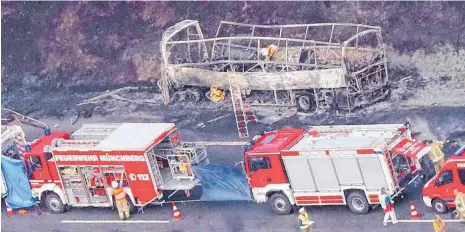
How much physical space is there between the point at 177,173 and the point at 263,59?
9371mm

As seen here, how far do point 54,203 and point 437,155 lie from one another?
13.0 metres

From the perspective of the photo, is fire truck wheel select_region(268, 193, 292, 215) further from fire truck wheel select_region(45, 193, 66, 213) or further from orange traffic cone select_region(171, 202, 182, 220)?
fire truck wheel select_region(45, 193, 66, 213)

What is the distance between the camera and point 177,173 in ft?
127

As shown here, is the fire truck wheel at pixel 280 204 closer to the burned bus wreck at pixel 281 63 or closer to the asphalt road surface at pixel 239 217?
the asphalt road surface at pixel 239 217

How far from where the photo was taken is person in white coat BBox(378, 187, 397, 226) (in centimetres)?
3478

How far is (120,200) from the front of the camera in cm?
3819

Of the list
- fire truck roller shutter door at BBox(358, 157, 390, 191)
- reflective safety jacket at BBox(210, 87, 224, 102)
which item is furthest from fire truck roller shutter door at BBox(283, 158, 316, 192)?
reflective safety jacket at BBox(210, 87, 224, 102)

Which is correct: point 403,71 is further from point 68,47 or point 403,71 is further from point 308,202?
point 68,47

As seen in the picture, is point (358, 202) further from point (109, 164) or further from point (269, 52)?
point (269, 52)

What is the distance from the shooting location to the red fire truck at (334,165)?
35.3 m

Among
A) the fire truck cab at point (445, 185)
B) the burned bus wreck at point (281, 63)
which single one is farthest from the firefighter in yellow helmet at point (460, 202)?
the burned bus wreck at point (281, 63)


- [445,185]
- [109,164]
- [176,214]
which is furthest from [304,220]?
[109,164]

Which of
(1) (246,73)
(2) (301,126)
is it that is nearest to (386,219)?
(2) (301,126)

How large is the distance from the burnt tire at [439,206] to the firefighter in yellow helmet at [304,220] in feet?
12.5
